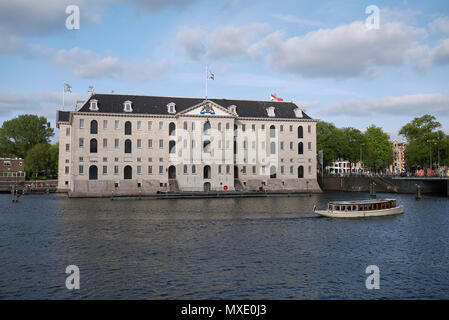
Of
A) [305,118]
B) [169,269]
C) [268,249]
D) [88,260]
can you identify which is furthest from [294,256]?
[305,118]

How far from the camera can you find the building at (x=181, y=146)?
89.8 meters

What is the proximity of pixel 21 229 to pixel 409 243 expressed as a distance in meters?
38.4

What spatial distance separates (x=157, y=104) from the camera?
96188 millimetres

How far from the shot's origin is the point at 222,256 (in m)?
31.0

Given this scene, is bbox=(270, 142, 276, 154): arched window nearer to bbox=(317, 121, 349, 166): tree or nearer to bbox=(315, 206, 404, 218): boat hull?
bbox=(317, 121, 349, 166): tree

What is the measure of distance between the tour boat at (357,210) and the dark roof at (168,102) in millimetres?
48659

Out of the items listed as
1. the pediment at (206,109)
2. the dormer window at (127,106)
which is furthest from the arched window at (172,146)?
the dormer window at (127,106)

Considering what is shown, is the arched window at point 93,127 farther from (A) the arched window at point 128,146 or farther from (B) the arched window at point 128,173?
(B) the arched window at point 128,173

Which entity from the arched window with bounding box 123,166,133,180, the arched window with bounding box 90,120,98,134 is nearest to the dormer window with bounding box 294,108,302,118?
the arched window with bounding box 123,166,133,180

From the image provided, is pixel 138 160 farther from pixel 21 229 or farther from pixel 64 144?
pixel 21 229

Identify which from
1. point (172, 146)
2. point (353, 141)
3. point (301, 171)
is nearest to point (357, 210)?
point (301, 171)

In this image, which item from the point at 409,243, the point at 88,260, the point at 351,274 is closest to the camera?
the point at 351,274

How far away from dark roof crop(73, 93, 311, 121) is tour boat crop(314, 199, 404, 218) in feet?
160

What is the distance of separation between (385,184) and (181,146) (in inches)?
2137
